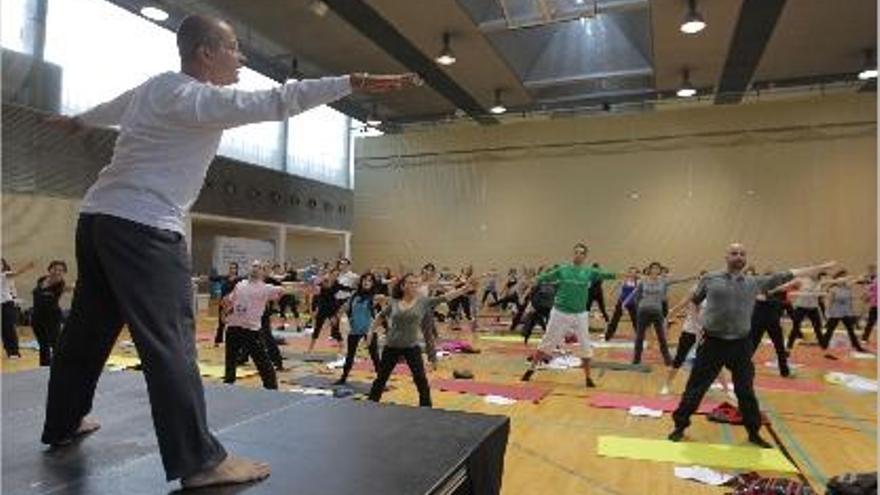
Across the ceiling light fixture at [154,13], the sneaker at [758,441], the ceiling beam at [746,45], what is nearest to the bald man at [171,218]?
the sneaker at [758,441]

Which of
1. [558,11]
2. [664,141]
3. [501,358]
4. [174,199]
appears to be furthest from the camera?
[664,141]

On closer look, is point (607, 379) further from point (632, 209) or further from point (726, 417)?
point (632, 209)

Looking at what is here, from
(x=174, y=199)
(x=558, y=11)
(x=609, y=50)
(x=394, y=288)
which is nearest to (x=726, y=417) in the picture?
(x=394, y=288)

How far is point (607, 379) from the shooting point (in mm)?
8430

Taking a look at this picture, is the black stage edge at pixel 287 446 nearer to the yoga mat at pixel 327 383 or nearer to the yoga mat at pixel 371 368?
the yoga mat at pixel 327 383

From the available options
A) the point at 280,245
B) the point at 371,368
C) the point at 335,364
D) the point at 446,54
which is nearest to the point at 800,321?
the point at 371,368

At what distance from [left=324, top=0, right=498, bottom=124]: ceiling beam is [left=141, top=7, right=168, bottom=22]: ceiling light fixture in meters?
2.96

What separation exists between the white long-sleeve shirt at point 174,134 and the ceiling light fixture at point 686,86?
14.8 meters

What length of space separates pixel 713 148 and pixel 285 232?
12163 millimetres

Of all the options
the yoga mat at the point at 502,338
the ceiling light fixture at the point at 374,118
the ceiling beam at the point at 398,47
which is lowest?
the yoga mat at the point at 502,338

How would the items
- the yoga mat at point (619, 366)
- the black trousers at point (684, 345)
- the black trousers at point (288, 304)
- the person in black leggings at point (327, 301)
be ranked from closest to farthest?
1. the black trousers at point (684, 345)
2. the yoga mat at point (619, 366)
3. the person in black leggings at point (327, 301)
4. the black trousers at point (288, 304)

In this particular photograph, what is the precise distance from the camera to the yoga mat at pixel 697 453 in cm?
480

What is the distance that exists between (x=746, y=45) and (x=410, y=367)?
1087 cm

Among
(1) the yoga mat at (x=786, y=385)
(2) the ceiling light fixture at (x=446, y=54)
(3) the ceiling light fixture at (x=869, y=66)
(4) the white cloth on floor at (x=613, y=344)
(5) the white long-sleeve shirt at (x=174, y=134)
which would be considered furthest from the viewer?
(3) the ceiling light fixture at (x=869, y=66)
